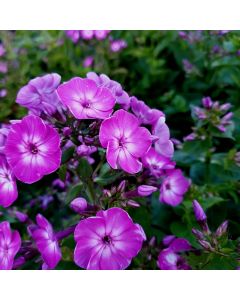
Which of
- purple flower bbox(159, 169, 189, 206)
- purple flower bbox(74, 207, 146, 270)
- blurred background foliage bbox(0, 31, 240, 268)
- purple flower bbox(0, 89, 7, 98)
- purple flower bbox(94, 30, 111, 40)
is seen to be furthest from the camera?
purple flower bbox(0, 89, 7, 98)

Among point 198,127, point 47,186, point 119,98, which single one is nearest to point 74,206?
point 119,98

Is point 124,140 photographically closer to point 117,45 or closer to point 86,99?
point 86,99

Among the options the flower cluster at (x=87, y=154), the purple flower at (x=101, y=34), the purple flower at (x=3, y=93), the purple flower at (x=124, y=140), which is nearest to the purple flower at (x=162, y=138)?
the flower cluster at (x=87, y=154)

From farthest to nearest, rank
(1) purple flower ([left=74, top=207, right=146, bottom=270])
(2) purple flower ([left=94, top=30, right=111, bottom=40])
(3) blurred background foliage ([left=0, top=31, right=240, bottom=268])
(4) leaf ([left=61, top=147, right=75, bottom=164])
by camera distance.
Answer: (2) purple flower ([left=94, top=30, right=111, bottom=40])
(3) blurred background foliage ([left=0, top=31, right=240, bottom=268])
(4) leaf ([left=61, top=147, right=75, bottom=164])
(1) purple flower ([left=74, top=207, right=146, bottom=270])

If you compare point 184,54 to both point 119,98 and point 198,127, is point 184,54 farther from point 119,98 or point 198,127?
point 119,98

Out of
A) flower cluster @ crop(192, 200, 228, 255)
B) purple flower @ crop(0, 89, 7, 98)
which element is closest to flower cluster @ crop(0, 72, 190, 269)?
flower cluster @ crop(192, 200, 228, 255)

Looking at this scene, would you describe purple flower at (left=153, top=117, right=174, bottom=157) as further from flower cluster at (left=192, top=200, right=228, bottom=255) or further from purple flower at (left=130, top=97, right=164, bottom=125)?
flower cluster at (left=192, top=200, right=228, bottom=255)

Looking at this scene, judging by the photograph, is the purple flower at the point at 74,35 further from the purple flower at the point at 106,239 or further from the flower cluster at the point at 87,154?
the purple flower at the point at 106,239

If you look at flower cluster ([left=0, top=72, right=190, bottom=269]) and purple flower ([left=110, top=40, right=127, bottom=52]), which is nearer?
flower cluster ([left=0, top=72, right=190, bottom=269])
